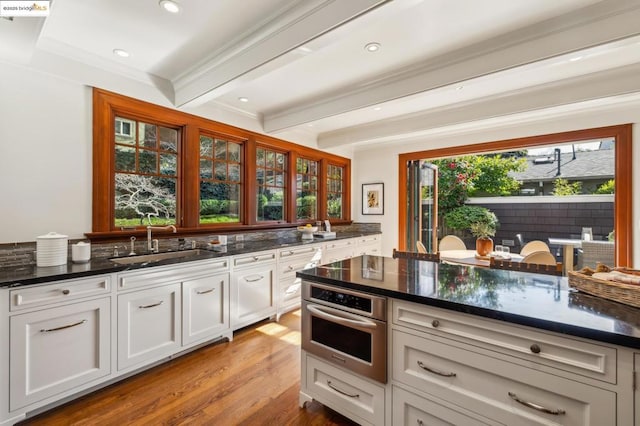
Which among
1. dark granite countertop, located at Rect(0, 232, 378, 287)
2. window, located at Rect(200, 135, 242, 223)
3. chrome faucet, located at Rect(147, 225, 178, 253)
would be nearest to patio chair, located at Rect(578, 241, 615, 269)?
window, located at Rect(200, 135, 242, 223)

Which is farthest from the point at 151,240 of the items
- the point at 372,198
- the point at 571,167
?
the point at 571,167

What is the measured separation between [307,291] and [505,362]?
3.51 feet

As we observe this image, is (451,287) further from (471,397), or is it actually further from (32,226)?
(32,226)

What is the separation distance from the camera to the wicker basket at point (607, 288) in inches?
46.7

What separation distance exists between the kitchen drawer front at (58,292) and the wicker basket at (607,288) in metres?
2.80

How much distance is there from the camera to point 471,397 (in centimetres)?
128

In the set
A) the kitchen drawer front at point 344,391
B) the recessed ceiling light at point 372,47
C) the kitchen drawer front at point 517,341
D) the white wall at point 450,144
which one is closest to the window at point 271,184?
the white wall at point 450,144

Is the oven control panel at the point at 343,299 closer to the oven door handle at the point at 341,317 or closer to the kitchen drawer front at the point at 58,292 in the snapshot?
the oven door handle at the point at 341,317

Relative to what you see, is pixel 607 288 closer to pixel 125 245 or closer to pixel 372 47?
pixel 372 47

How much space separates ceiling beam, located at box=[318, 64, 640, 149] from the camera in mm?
2719

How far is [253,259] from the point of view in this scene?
312 cm

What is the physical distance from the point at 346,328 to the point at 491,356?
28.2 inches

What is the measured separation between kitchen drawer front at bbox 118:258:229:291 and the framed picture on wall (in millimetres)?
3321

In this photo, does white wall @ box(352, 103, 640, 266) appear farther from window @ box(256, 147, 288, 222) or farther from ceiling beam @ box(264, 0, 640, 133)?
ceiling beam @ box(264, 0, 640, 133)
